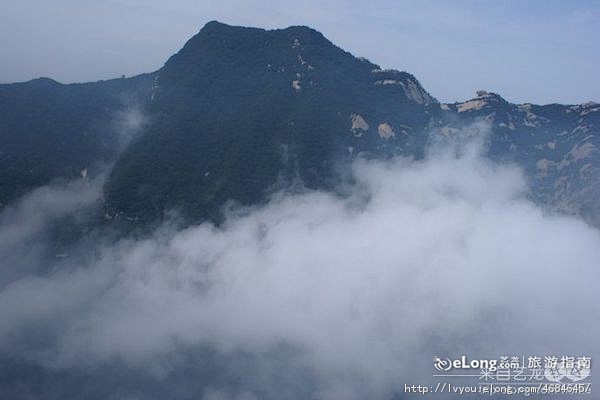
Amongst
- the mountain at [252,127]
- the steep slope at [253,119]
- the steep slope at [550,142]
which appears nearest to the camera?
the steep slope at [253,119]

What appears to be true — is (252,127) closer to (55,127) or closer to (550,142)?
(55,127)

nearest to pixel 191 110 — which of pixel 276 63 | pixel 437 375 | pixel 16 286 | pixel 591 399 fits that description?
pixel 276 63

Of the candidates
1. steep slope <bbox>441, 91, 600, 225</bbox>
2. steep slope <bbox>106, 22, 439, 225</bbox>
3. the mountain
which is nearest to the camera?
steep slope <bbox>106, 22, 439, 225</bbox>

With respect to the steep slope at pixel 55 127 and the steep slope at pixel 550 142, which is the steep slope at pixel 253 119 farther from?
the steep slope at pixel 550 142

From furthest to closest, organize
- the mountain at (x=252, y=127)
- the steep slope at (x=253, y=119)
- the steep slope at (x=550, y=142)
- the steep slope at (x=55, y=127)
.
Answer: the steep slope at (x=550, y=142) → the mountain at (x=252, y=127) → the steep slope at (x=253, y=119) → the steep slope at (x=55, y=127)

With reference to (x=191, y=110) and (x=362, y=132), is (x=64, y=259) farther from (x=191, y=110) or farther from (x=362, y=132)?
(x=362, y=132)

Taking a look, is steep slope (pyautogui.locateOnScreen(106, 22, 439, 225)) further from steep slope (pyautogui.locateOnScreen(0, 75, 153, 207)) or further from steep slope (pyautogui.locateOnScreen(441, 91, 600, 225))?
steep slope (pyautogui.locateOnScreen(441, 91, 600, 225))

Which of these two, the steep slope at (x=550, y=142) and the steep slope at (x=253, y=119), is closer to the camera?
the steep slope at (x=253, y=119)

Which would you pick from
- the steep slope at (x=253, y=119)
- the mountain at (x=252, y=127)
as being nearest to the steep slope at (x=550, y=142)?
the mountain at (x=252, y=127)

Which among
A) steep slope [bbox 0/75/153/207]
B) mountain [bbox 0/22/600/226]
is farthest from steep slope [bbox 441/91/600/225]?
steep slope [bbox 0/75/153/207]
